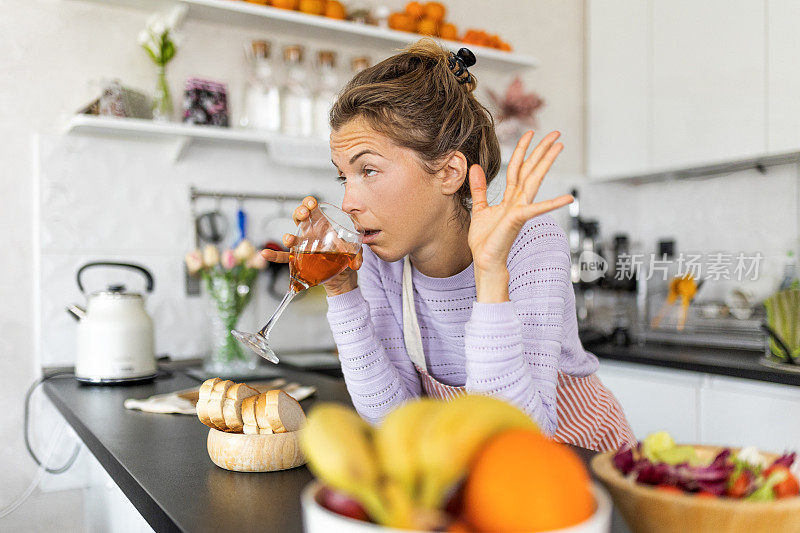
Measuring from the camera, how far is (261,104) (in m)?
2.35

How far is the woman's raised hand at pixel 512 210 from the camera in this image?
0.81 m

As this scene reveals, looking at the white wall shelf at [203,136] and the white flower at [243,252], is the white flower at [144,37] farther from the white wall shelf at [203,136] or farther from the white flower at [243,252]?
the white flower at [243,252]

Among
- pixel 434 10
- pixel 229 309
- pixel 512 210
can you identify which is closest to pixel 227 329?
pixel 229 309

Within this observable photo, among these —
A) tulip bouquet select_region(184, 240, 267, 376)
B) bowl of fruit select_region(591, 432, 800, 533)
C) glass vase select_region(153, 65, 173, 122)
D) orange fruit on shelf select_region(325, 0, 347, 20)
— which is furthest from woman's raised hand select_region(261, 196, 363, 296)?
orange fruit on shelf select_region(325, 0, 347, 20)

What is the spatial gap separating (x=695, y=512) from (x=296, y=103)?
2.11m

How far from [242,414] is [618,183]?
2618mm

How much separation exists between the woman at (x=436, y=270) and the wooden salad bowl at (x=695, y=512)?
35 cm

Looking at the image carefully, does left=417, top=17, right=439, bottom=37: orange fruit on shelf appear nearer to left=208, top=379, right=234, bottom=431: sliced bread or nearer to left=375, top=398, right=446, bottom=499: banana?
left=208, top=379, right=234, bottom=431: sliced bread

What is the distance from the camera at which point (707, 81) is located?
2580 millimetres

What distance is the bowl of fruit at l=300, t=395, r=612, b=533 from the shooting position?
1.31ft

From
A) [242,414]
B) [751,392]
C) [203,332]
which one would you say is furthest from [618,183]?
[242,414]

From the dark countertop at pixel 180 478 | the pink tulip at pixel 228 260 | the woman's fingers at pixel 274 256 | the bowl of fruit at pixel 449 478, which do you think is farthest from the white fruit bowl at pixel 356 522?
the pink tulip at pixel 228 260

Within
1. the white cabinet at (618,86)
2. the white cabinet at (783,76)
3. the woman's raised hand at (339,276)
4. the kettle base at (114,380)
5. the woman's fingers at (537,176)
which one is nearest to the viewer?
the woman's fingers at (537,176)

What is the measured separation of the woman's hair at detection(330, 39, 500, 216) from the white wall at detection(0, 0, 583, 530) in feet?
4.36
